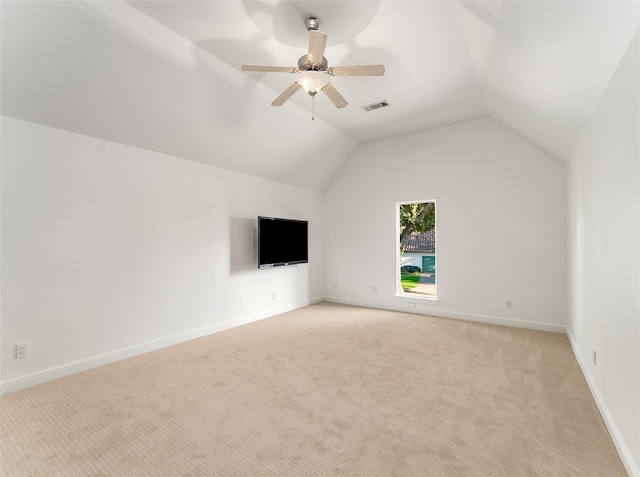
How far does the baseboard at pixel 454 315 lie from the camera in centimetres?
446

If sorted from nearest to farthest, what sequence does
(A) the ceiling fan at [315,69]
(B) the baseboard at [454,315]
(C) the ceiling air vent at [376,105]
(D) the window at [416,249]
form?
(A) the ceiling fan at [315,69]
(C) the ceiling air vent at [376,105]
(B) the baseboard at [454,315]
(D) the window at [416,249]

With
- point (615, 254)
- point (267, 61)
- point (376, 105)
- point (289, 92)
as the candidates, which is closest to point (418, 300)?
point (376, 105)

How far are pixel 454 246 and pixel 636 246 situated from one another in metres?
3.51

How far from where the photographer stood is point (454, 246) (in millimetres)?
5152

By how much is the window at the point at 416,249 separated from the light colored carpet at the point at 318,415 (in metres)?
1.86

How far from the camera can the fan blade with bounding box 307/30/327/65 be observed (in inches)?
87.2

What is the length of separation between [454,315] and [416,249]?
134 cm

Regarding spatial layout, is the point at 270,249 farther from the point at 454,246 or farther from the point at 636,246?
the point at 636,246

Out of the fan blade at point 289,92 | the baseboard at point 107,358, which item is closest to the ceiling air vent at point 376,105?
the fan blade at point 289,92

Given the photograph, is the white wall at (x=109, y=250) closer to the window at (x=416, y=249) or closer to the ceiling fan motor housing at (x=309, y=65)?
the ceiling fan motor housing at (x=309, y=65)

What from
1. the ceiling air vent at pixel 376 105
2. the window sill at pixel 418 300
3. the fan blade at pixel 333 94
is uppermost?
the ceiling air vent at pixel 376 105

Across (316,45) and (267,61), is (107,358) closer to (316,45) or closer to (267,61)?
(267,61)

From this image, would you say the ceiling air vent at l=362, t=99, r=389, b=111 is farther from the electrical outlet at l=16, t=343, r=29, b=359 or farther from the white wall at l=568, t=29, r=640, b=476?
the electrical outlet at l=16, t=343, r=29, b=359

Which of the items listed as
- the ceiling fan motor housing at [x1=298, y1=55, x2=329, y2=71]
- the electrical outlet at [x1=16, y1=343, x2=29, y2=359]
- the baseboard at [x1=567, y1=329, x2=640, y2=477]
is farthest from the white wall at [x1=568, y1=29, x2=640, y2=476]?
the electrical outlet at [x1=16, y1=343, x2=29, y2=359]
